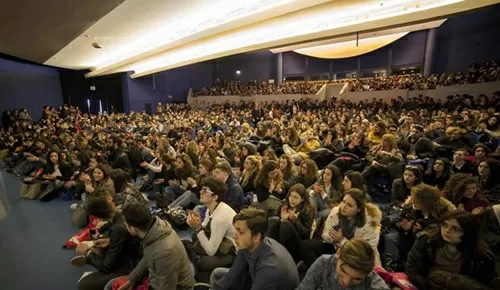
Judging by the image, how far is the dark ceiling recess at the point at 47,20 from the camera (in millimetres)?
3818

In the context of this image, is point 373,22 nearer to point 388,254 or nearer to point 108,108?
point 388,254

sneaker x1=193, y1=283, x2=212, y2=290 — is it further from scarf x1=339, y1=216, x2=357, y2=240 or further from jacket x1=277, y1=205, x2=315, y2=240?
scarf x1=339, y1=216, x2=357, y2=240

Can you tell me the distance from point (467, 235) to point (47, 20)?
21.1 ft

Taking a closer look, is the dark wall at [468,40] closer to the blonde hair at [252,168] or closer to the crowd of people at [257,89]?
the crowd of people at [257,89]

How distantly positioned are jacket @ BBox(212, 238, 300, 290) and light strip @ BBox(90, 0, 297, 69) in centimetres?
343

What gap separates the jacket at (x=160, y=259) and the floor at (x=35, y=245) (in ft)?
3.89

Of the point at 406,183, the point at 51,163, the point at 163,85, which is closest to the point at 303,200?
the point at 406,183

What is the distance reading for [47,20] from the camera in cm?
471

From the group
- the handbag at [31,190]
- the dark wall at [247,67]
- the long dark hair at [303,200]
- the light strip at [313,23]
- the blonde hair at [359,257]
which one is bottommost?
the handbag at [31,190]

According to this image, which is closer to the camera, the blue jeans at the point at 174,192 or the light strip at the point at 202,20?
the light strip at the point at 202,20

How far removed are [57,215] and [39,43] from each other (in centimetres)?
533

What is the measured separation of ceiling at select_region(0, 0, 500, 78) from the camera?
403 cm

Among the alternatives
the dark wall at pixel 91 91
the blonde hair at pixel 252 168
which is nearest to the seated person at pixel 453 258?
the blonde hair at pixel 252 168

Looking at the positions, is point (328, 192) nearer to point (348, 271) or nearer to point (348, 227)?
point (348, 227)
